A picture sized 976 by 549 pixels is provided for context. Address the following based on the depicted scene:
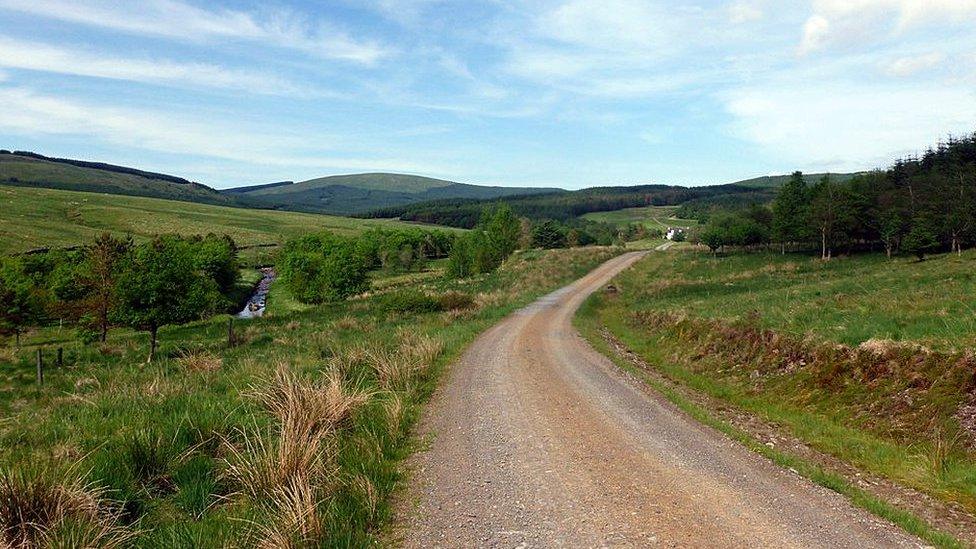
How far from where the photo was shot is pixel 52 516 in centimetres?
555

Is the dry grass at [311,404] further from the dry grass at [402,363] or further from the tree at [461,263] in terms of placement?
the tree at [461,263]

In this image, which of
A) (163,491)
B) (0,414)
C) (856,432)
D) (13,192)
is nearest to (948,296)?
(856,432)

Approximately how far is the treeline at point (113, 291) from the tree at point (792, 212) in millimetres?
67828

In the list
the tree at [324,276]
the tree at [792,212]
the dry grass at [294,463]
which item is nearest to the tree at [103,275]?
the tree at [324,276]

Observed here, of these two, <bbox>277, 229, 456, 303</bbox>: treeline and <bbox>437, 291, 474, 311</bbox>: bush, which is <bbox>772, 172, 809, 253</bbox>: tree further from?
<bbox>277, 229, 456, 303</bbox>: treeline

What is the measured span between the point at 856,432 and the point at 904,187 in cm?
7891

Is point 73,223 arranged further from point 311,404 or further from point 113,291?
point 311,404

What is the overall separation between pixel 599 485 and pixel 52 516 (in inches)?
253

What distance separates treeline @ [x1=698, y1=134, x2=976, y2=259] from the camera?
52969 millimetres

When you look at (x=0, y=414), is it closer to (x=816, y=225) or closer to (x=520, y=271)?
(x=520, y=271)

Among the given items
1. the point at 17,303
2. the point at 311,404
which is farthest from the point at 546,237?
the point at 311,404

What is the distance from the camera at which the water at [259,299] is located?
79.5 m

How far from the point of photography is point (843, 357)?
13.7m

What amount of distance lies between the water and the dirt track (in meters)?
58.5
